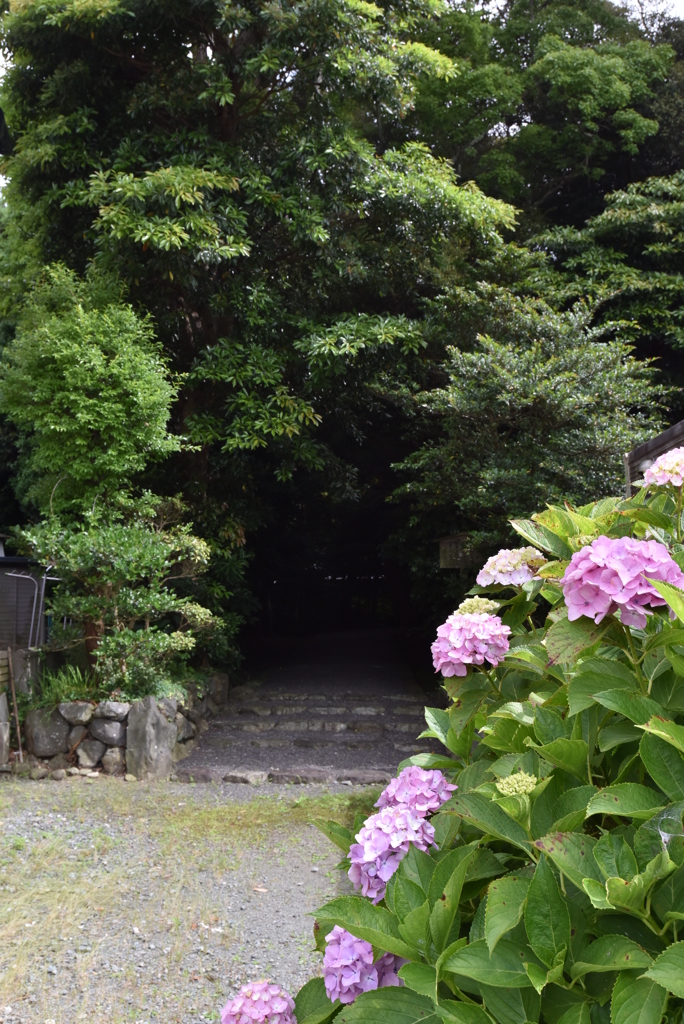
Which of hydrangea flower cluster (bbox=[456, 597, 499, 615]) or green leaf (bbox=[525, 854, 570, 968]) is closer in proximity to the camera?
green leaf (bbox=[525, 854, 570, 968])

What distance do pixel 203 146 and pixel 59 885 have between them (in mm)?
6534

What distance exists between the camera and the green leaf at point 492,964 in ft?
2.77

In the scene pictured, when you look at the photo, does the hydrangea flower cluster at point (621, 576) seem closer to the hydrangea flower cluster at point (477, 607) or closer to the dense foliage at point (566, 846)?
the dense foliage at point (566, 846)

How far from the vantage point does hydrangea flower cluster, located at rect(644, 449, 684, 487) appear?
4.20ft

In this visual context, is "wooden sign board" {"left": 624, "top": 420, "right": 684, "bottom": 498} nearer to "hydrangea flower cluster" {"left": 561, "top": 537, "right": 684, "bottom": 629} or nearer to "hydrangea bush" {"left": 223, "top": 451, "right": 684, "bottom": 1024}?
"hydrangea bush" {"left": 223, "top": 451, "right": 684, "bottom": 1024}

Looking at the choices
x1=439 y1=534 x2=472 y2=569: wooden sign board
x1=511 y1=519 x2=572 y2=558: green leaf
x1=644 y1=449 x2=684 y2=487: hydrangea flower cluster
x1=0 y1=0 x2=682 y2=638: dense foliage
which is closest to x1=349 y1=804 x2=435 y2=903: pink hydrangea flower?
x1=511 y1=519 x2=572 y2=558: green leaf

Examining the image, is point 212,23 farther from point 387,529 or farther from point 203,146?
point 387,529

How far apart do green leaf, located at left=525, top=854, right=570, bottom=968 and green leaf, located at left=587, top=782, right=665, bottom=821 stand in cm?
9

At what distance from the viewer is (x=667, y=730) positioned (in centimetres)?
86

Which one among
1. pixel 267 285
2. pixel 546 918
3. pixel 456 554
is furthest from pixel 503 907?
pixel 267 285

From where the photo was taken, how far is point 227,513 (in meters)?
8.34

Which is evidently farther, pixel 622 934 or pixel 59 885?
pixel 59 885

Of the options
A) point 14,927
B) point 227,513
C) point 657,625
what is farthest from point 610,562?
point 227,513

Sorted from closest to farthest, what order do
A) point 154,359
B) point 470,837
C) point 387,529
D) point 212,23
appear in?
point 470,837, point 154,359, point 212,23, point 387,529
